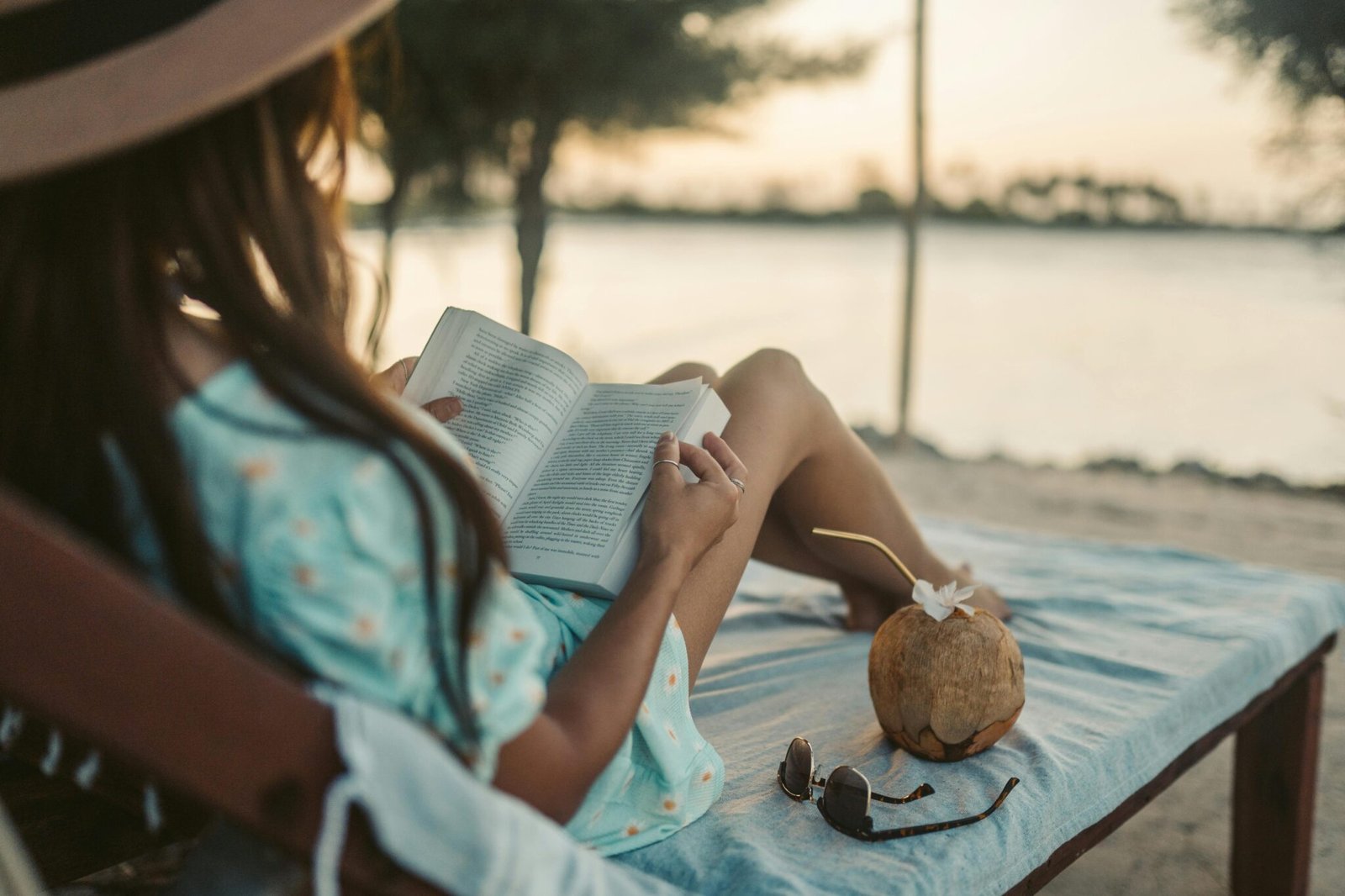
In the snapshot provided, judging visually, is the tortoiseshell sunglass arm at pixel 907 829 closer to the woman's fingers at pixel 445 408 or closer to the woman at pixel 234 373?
the woman at pixel 234 373

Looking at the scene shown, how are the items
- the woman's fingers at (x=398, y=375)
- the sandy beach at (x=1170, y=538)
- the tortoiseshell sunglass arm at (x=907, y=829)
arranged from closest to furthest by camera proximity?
the tortoiseshell sunglass arm at (x=907, y=829)
the woman's fingers at (x=398, y=375)
the sandy beach at (x=1170, y=538)

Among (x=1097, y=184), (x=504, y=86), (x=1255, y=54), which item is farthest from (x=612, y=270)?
(x=1255, y=54)

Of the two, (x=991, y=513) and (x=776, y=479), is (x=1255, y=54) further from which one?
(x=776, y=479)

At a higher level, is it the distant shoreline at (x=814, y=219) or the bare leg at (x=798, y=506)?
the bare leg at (x=798, y=506)

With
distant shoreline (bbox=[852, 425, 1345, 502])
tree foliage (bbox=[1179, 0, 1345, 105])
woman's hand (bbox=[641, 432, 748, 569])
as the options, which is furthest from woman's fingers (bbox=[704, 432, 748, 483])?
tree foliage (bbox=[1179, 0, 1345, 105])

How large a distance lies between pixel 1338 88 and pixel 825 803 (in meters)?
4.89

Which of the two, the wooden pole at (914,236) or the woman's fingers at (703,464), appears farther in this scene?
the wooden pole at (914,236)

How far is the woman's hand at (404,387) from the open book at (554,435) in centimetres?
1

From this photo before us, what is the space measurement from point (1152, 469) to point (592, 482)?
5.17m

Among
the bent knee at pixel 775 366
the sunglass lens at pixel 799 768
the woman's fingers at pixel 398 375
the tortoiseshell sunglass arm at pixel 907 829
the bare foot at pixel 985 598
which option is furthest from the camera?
the bare foot at pixel 985 598

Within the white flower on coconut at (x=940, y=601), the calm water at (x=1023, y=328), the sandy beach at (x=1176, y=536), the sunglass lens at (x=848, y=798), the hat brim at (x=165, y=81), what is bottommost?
the calm water at (x=1023, y=328)

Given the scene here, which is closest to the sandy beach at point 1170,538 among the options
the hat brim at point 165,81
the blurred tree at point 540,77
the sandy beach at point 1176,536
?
the sandy beach at point 1176,536

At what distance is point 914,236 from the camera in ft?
21.4

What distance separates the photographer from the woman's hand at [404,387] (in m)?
1.35
